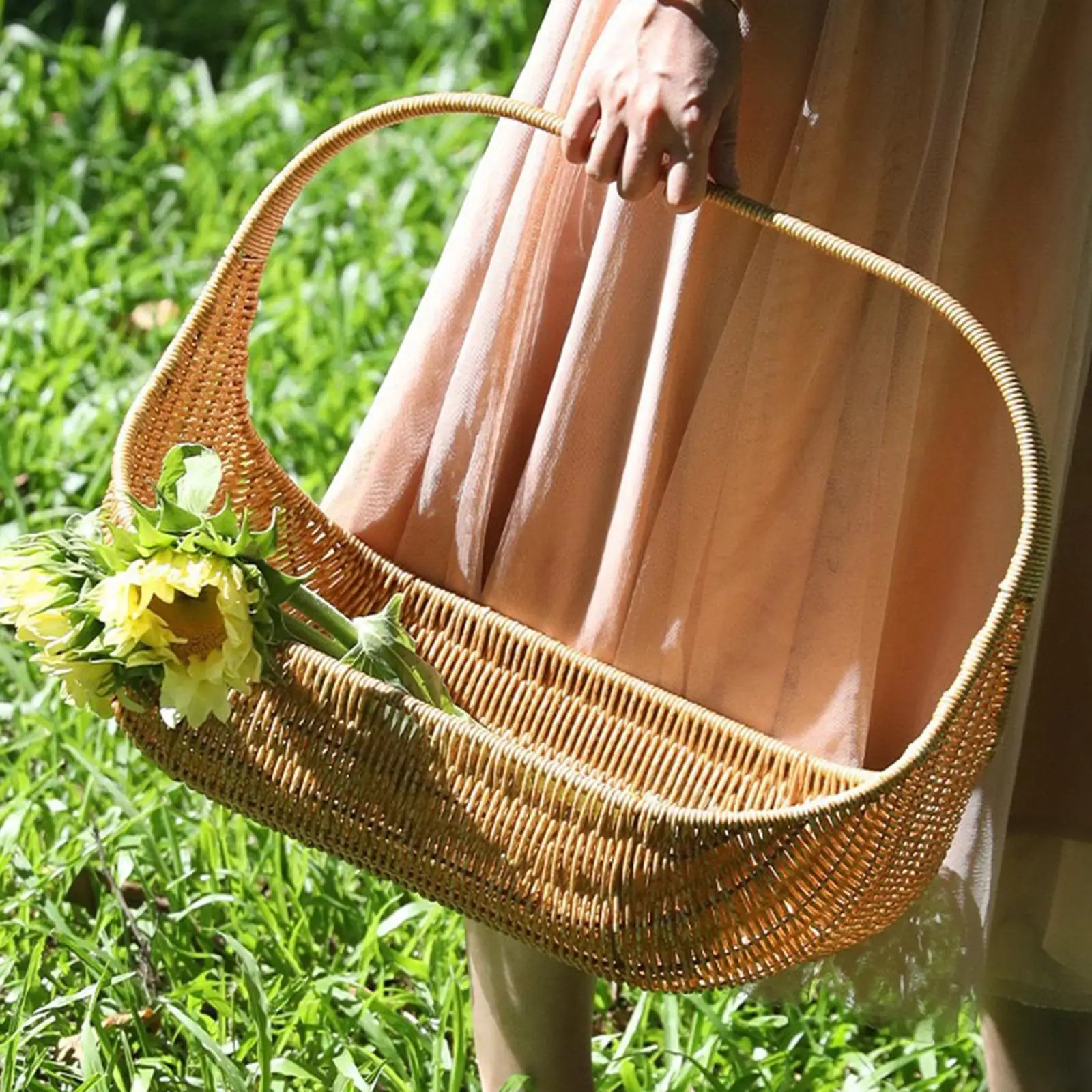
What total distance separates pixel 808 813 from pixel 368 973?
0.63 metres

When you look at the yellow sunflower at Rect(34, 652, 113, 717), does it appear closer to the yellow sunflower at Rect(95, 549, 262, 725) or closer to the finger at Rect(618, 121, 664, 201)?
the yellow sunflower at Rect(95, 549, 262, 725)

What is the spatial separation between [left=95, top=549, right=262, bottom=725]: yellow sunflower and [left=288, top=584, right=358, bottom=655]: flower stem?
0.10 metres

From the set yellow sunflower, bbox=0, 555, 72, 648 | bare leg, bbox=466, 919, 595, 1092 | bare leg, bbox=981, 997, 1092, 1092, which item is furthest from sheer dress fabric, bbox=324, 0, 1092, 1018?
yellow sunflower, bbox=0, 555, 72, 648

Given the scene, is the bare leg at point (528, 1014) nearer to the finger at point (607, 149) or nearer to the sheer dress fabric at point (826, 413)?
the sheer dress fabric at point (826, 413)

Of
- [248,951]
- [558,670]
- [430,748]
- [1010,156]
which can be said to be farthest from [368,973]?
[1010,156]

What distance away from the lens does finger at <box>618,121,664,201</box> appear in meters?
1.02

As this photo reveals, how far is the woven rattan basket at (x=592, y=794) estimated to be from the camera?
3.30 ft

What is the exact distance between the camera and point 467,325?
1.24 m

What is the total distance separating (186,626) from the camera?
1.09 meters

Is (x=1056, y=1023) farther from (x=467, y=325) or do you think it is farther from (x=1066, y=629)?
(x=467, y=325)

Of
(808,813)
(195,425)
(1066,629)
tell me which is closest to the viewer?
(808,813)

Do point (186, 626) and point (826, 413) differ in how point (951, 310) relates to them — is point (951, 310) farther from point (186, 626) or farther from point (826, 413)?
point (186, 626)

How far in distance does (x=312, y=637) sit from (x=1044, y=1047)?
58cm

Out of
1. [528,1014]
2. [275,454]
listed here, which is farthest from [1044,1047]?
[275,454]
